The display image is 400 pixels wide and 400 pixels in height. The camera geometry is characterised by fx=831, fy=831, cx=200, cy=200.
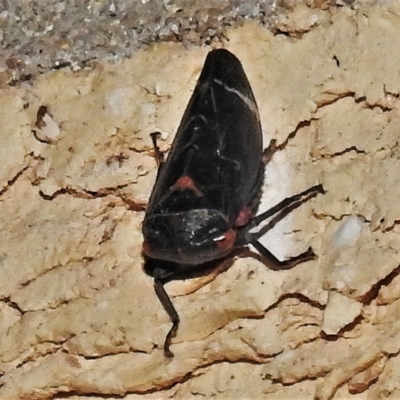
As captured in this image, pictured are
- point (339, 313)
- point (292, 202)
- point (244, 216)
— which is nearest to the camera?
point (339, 313)

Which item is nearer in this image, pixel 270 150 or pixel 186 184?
pixel 270 150

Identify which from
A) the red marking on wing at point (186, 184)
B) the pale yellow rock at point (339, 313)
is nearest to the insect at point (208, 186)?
the red marking on wing at point (186, 184)

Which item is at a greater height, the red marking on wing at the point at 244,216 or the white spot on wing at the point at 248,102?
the white spot on wing at the point at 248,102

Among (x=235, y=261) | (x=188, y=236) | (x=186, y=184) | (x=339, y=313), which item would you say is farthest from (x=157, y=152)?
(x=339, y=313)

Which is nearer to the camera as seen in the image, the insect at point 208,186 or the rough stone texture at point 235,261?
the rough stone texture at point 235,261

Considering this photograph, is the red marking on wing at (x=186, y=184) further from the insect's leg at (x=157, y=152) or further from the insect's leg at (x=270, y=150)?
the insect's leg at (x=270, y=150)

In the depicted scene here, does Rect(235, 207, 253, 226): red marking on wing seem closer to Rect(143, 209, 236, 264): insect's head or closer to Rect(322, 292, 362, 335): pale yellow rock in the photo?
Rect(143, 209, 236, 264): insect's head

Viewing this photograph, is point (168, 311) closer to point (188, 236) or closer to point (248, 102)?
point (188, 236)

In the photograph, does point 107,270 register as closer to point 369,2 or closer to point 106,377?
point 106,377
